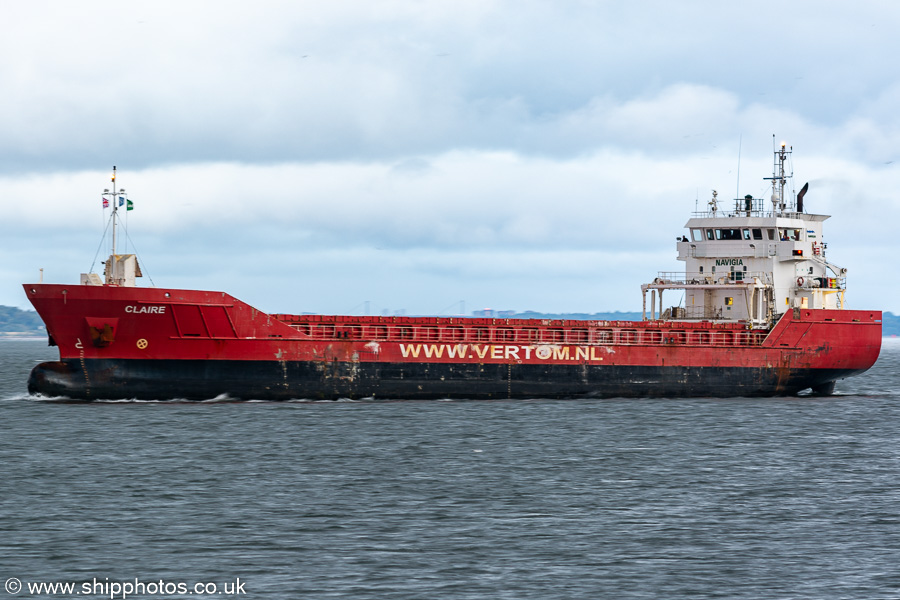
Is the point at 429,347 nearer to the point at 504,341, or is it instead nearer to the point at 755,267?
the point at 504,341

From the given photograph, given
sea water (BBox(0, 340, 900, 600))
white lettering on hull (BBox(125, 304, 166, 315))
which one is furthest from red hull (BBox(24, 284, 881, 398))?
sea water (BBox(0, 340, 900, 600))

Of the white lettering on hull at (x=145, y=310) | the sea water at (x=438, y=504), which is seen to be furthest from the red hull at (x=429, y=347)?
the sea water at (x=438, y=504)

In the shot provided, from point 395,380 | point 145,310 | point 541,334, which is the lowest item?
point 395,380

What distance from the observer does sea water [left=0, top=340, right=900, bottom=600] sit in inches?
640

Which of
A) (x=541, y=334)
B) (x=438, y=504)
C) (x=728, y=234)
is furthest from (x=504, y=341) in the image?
(x=438, y=504)

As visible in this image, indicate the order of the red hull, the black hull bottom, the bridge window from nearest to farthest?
the red hull < the black hull bottom < the bridge window

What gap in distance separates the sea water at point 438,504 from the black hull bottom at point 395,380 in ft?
2.47

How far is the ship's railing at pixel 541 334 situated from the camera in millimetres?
36750

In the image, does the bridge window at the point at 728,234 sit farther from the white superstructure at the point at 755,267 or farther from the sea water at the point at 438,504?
the sea water at the point at 438,504

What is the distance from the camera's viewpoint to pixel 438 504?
21281 mm

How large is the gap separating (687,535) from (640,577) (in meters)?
2.91

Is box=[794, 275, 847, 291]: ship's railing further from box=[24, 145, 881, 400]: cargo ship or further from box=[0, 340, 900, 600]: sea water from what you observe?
box=[0, 340, 900, 600]: sea water

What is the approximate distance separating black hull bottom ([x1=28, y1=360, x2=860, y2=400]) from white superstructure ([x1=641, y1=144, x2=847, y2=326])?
3.14 metres

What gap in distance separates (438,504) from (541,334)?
59.9 ft
